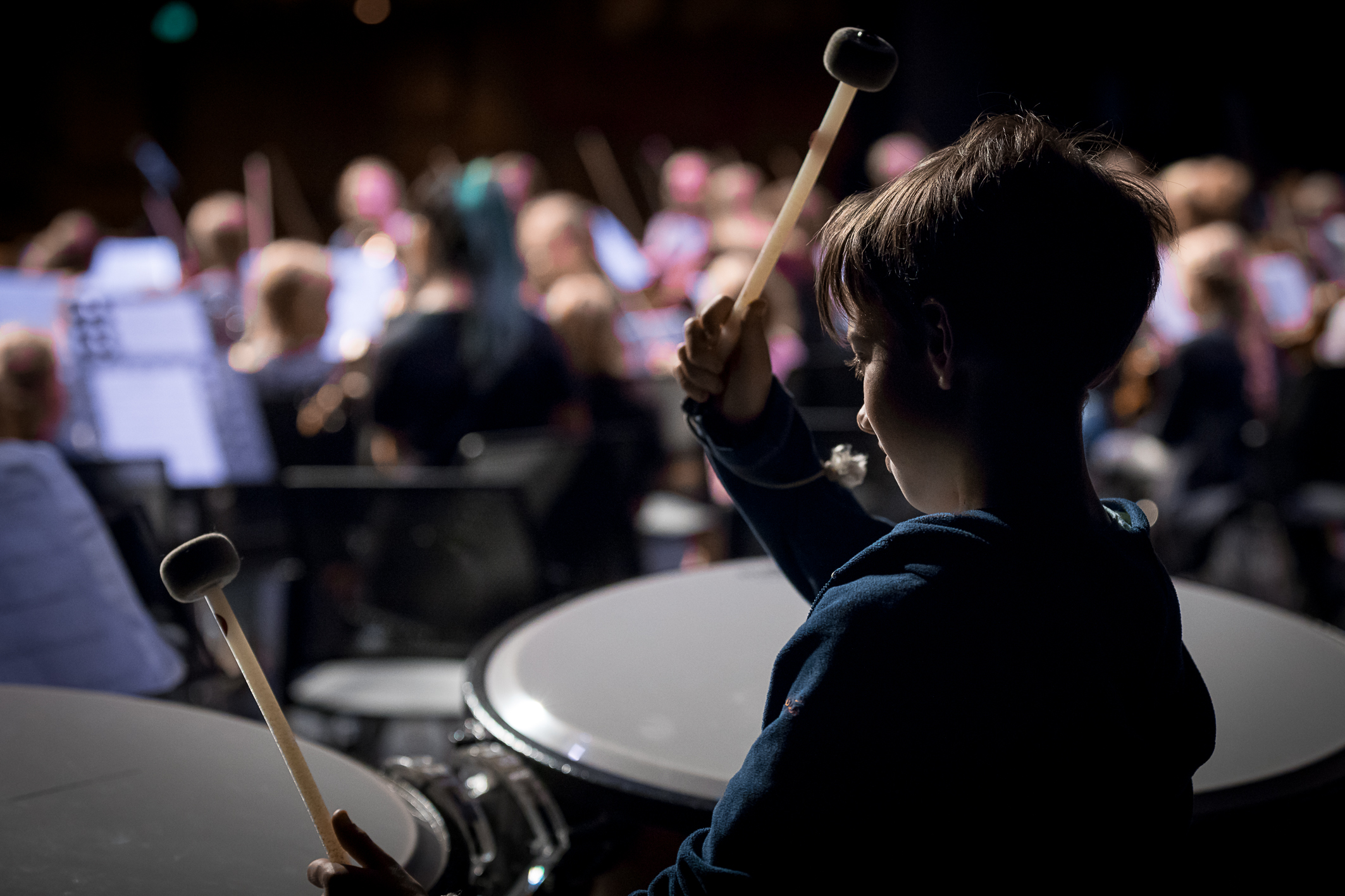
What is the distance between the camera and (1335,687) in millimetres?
951

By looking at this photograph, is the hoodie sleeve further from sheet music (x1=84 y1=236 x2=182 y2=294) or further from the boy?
sheet music (x1=84 y1=236 x2=182 y2=294)

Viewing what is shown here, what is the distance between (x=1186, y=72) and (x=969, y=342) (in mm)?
7622

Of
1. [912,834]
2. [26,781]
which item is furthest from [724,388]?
[26,781]

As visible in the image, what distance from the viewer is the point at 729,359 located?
0.84 metres

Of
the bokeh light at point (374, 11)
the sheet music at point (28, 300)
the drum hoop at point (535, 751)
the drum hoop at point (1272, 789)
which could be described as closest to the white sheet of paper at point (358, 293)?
the sheet music at point (28, 300)

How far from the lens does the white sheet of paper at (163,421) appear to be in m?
2.40

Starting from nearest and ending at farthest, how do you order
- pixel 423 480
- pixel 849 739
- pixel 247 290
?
pixel 849 739 < pixel 423 480 < pixel 247 290

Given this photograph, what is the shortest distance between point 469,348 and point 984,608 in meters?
2.06

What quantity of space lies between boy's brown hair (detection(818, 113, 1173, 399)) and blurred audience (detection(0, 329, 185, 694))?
121 centimetres

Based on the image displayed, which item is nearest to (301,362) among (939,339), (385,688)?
(385,688)

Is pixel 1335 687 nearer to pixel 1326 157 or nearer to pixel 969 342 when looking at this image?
pixel 969 342

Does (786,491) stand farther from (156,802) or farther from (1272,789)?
(156,802)

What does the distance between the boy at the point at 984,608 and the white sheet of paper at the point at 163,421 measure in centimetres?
208

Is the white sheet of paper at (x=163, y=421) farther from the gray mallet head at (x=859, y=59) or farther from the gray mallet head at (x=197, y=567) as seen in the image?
the gray mallet head at (x=859, y=59)
